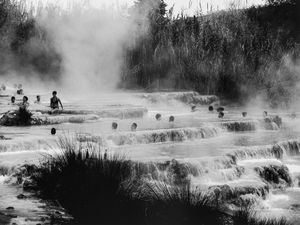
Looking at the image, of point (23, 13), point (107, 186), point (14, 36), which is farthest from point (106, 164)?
point (23, 13)

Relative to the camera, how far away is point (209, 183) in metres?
9.43

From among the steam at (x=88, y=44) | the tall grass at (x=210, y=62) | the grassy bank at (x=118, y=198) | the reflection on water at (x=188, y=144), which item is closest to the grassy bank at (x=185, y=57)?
the tall grass at (x=210, y=62)

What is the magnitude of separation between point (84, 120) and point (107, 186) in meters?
8.70

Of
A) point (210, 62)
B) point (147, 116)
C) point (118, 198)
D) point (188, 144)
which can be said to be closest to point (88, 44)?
point (210, 62)

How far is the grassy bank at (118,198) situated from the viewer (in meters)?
5.16

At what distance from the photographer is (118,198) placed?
5504mm

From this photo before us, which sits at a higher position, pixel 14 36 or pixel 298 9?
pixel 298 9

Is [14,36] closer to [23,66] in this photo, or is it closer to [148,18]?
[23,66]

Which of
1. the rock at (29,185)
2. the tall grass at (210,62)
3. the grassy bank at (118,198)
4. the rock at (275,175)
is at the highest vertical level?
the tall grass at (210,62)

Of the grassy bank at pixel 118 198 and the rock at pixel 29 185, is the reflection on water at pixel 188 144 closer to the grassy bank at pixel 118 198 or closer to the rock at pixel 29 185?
the rock at pixel 29 185

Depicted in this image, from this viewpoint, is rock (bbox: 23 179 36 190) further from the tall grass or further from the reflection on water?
the tall grass

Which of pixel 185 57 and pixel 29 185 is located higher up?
pixel 185 57

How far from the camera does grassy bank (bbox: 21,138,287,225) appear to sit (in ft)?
16.9

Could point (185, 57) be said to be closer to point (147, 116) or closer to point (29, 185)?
point (147, 116)
